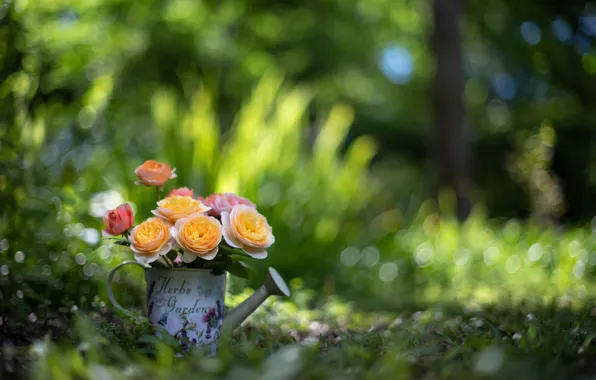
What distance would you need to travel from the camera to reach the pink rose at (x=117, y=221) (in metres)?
1.48

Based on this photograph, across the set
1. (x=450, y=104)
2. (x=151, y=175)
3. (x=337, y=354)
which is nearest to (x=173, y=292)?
(x=151, y=175)

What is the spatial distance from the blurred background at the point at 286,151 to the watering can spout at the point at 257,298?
0.51 m

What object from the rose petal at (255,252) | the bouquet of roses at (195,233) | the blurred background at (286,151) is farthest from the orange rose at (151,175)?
the blurred background at (286,151)

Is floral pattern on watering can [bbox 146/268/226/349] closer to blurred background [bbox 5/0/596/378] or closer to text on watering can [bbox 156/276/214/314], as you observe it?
text on watering can [bbox 156/276/214/314]

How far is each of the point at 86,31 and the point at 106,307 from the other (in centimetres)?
339

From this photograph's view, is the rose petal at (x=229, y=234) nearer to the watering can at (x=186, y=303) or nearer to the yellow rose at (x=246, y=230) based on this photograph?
the yellow rose at (x=246, y=230)

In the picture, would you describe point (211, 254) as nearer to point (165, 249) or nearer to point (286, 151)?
point (165, 249)

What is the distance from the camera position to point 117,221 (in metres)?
1.49

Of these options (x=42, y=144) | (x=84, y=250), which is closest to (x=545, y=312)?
(x=84, y=250)

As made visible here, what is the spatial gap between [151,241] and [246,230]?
0.22 m

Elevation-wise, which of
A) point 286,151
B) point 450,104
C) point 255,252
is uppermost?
point 255,252

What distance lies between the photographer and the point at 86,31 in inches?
189

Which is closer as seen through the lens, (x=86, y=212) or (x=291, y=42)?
(x=86, y=212)

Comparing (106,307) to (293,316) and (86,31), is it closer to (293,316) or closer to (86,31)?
(293,316)
